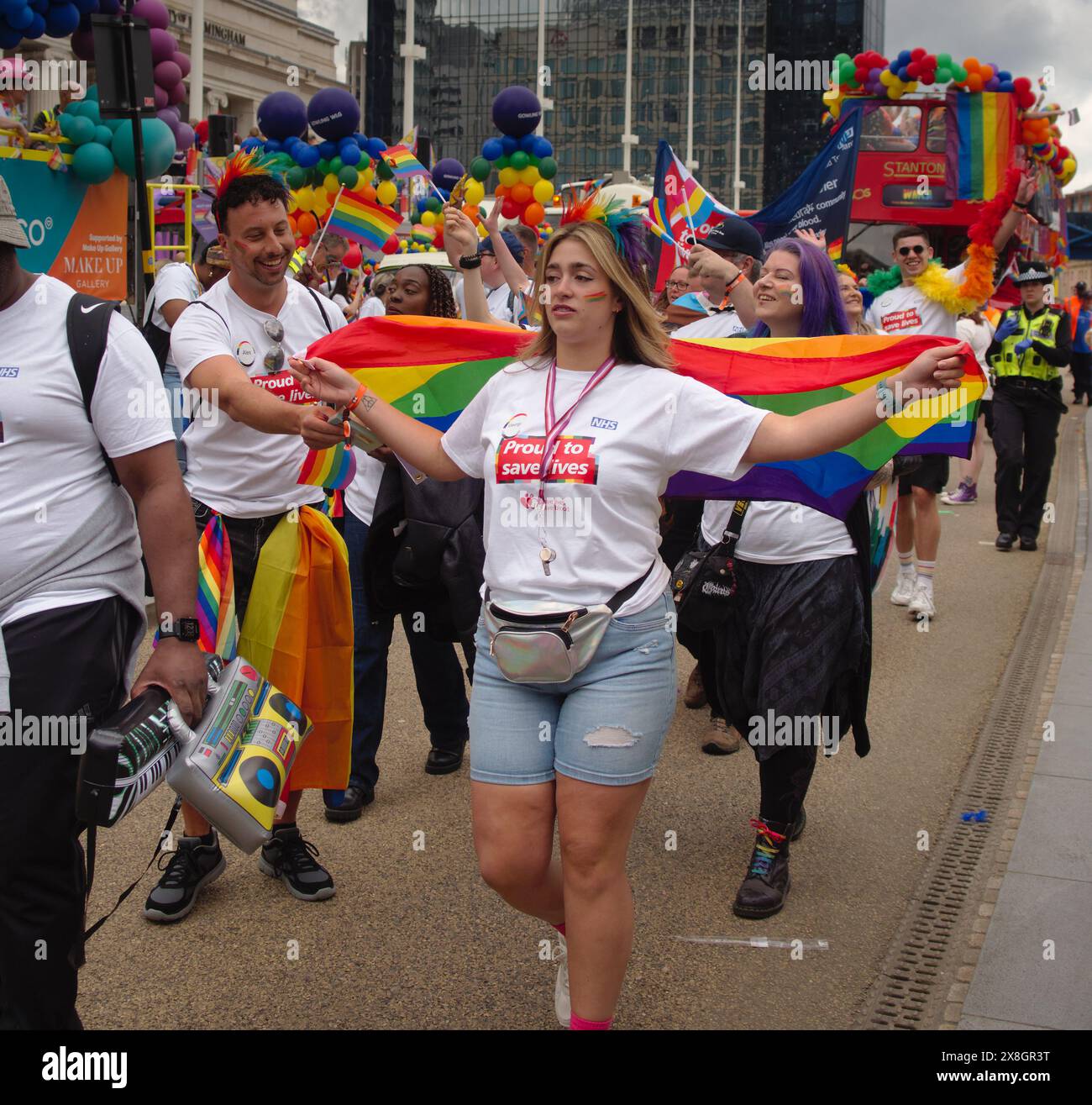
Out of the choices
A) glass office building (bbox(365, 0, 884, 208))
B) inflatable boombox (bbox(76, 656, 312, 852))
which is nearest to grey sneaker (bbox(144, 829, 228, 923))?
inflatable boombox (bbox(76, 656, 312, 852))

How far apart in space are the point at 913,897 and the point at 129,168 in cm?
967

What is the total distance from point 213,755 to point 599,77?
12976 cm

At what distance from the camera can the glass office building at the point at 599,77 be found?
120m

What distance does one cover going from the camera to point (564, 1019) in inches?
135

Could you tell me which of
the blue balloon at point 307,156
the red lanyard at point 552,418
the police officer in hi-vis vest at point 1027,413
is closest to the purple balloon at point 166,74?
the blue balloon at point 307,156

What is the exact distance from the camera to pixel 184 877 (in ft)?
13.9

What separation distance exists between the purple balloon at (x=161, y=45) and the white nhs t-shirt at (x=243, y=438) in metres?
8.77

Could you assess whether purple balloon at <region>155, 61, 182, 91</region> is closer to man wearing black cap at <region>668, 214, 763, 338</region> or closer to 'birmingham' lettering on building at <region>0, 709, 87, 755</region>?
man wearing black cap at <region>668, 214, 763, 338</region>

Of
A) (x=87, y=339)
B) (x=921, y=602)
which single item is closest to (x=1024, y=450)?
(x=921, y=602)

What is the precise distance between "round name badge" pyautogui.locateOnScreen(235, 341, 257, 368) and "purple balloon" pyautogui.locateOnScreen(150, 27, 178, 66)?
8.91m

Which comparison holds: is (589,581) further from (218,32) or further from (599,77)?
(599,77)

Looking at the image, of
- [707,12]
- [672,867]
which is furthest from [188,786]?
[707,12]

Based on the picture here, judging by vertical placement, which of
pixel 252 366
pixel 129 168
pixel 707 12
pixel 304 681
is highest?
pixel 707 12
